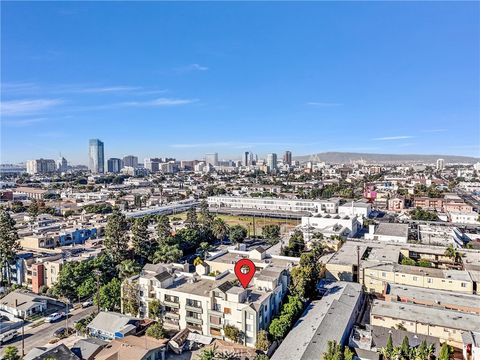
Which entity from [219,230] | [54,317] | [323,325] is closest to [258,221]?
[219,230]

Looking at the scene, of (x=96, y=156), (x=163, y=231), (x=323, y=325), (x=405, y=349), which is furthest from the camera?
(x=96, y=156)

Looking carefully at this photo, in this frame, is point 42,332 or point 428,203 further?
point 428,203

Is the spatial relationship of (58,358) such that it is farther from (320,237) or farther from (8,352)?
(320,237)

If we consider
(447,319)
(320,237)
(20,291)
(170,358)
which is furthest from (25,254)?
(447,319)

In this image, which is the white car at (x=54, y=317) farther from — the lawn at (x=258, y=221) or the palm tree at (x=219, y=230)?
the lawn at (x=258, y=221)

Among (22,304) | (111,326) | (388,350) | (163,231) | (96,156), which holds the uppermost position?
(96,156)

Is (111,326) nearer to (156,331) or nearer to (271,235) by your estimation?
(156,331)

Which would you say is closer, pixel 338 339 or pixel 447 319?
pixel 338 339
